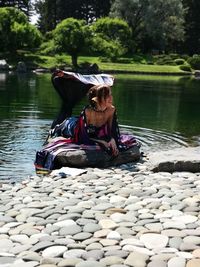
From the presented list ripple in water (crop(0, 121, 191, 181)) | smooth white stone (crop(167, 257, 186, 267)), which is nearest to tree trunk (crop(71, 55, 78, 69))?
ripple in water (crop(0, 121, 191, 181))

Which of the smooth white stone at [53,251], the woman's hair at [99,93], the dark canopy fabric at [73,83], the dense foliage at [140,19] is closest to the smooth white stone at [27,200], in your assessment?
the smooth white stone at [53,251]

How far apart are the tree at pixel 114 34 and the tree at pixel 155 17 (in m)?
4.94

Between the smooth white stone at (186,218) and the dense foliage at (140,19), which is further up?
the dense foliage at (140,19)

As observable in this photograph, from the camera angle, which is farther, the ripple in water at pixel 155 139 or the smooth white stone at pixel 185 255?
the ripple in water at pixel 155 139

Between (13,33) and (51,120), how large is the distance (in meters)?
49.5

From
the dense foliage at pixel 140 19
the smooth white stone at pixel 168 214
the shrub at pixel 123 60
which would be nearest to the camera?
the smooth white stone at pixel 168 214

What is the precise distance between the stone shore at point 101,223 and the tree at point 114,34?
6541 cm

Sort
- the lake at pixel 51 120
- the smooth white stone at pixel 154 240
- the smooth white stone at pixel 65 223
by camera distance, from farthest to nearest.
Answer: the lake at pixel 51 120 → the smooth white stone at pixel 65 223 → the smooth white stone at pixel 154 240

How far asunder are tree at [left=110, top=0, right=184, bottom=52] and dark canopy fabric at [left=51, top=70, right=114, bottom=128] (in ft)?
226

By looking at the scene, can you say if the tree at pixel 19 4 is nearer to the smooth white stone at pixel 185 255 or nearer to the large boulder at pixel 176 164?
the large boulder at pixel 176 164

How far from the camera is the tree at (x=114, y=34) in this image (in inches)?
2879

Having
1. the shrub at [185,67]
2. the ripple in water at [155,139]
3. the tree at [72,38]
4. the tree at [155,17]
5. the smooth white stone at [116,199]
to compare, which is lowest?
the ripple in water at [155,139]

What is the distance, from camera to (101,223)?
6039 millimetres

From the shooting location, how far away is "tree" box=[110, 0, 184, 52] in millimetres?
81000
